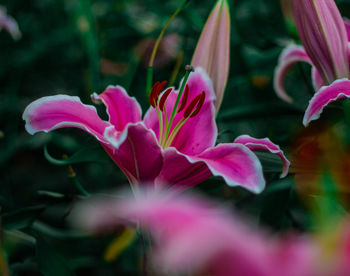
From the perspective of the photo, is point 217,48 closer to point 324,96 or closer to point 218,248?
point 324,96

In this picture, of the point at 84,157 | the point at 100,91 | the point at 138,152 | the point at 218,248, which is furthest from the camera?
the point at 100,91

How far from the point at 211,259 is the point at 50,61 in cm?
106

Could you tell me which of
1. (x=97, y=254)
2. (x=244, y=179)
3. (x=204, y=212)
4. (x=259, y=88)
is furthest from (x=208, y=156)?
(x=97, y=254)

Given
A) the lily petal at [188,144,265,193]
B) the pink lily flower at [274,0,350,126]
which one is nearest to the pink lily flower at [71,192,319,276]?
the lily petal at [188,144,265,193]

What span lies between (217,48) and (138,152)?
139 mm

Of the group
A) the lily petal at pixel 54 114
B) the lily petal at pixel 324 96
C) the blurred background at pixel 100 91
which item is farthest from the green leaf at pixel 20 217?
the lily petal at pixel 324 96

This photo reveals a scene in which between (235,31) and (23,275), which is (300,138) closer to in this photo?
(235,31)

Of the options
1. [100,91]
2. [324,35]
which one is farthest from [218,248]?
[100,91]

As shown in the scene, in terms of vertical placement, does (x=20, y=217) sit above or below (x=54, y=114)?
below

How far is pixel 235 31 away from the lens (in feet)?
2.33

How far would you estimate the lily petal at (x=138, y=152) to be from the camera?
0.28 m

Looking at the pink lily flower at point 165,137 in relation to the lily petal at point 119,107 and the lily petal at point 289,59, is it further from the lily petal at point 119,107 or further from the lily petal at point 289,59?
the lily petal at point 289,59

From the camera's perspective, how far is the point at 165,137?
13.3 inches

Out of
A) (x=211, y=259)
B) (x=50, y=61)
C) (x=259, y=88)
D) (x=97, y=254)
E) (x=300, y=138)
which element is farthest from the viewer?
(x=50, y=61)
